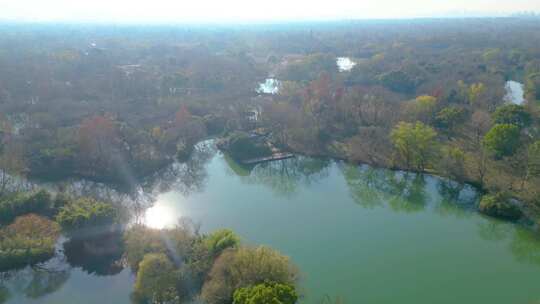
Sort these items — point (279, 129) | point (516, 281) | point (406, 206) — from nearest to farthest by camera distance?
point (516, 281)
point (406, 206)
point (279, 129)

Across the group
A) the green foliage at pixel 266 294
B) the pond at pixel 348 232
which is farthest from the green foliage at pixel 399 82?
the green foliage at pixel 266 294

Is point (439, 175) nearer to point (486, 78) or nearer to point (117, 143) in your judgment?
point (117, 143)

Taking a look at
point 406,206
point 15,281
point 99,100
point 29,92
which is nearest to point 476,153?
point 406,206

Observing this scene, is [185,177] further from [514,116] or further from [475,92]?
[475,92]

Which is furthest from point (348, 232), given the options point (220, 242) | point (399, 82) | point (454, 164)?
point (399, 82)

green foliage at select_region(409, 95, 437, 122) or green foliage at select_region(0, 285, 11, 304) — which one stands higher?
green foliage at select_region(409, 95, 437, 122)

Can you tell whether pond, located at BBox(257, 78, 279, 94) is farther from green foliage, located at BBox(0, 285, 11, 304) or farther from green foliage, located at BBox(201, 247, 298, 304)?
green foliage, located at BBox(0, 285, 11, 304)

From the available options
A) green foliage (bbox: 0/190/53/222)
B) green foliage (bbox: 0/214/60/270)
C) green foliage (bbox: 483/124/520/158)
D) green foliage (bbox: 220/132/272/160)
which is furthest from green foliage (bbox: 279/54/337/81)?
green foliage (bbox: 0/214/60/270)
